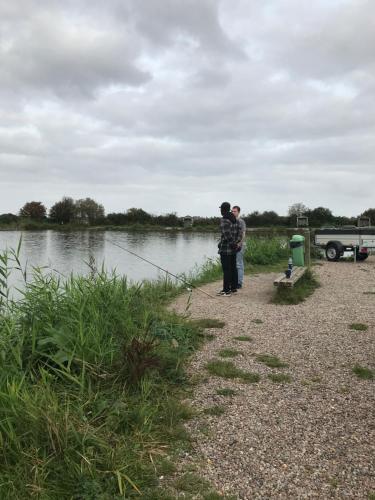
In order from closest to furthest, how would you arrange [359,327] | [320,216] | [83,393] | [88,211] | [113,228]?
[83,393], [359,327], [320,216], [113,228], [88,211]

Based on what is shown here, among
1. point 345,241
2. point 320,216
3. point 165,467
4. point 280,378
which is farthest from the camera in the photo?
point 320,216

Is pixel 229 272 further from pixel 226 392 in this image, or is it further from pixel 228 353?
pixel 226 392

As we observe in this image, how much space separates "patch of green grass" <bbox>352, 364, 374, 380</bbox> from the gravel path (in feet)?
0.23

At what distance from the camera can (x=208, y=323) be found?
20.1 ft

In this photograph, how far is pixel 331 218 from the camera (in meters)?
41.5

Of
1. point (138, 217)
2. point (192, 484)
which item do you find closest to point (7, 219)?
point (138, 217)

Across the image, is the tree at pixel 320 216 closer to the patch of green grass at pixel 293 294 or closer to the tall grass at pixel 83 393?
the patch of green grass at pixel 293 294

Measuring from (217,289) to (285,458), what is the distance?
6576mm

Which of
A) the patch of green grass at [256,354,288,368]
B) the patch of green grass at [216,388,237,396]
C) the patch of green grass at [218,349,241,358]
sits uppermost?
the patch of green grass at [218,349,241,358]

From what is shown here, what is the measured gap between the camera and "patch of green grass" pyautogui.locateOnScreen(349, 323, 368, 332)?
5800 millimetres

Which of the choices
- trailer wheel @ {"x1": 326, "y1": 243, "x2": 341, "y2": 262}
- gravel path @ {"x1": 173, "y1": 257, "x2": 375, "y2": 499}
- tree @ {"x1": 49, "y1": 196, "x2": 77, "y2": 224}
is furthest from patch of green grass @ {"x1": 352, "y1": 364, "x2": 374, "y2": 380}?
tree @ {"x1": 49, "y1": 196, "x2": 77, "y2": 224}

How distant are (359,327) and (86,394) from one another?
4117 millimetres

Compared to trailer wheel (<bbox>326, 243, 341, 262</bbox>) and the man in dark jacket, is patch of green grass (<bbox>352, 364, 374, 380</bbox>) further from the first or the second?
trailer wheel (<bbox>326, 243, 341, 262</bbox>)

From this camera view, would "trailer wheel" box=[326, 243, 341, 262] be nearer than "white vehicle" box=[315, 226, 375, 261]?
No
